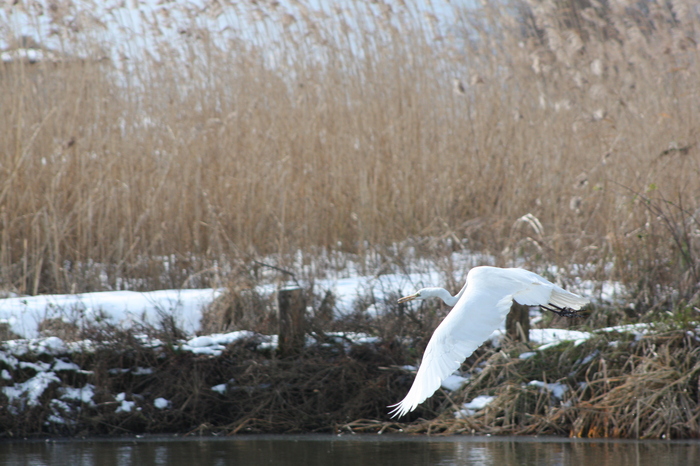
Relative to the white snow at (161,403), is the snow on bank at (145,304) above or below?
above

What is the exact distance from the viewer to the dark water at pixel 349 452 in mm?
3934

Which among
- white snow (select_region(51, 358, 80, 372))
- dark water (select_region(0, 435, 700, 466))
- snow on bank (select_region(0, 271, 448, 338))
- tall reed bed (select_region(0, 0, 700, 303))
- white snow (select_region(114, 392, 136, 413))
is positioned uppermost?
tall reed bed (select_region(0, 0, 700, 303))

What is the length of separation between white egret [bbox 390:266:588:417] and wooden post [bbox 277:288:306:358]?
5.12 ft

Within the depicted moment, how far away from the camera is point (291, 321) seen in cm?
490

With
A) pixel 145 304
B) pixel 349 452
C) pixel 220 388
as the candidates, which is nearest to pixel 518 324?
pixel 349 452

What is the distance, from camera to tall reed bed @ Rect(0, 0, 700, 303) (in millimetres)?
5754

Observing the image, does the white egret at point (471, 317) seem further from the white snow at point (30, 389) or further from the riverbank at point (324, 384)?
the white snow at point (30, 389)

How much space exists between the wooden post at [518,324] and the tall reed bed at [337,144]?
2.04 ft

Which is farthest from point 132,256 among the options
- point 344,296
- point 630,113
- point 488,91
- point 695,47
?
point 695,47

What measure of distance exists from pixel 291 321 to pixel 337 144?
2041 millimetres

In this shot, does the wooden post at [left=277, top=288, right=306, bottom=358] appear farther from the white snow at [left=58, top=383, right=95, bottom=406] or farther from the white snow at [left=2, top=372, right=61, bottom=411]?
the white snow at [left=2, top=372, right=61, bottom=411]

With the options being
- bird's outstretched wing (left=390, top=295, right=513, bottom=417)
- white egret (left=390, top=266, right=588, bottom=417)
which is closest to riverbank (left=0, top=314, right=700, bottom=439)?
white egret (left=390, top=266, right=588, bottom=417)

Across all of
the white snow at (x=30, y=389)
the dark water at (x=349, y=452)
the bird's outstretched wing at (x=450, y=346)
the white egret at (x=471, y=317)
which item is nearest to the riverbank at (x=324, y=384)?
the white snow at (x=30, y=389)

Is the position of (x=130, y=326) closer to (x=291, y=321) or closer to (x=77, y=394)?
(x=77, y=394)
